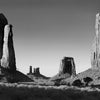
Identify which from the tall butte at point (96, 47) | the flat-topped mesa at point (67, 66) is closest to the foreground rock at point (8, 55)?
the tall butte at point (96, 47)

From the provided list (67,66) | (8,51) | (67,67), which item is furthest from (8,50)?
(67,67)

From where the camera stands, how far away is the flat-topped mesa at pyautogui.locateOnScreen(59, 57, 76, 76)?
93500 millimetres

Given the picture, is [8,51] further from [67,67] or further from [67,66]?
[67,67]

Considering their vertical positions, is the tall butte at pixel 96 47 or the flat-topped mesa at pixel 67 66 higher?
the tall butte at pixel 96 47

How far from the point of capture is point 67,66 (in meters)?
94.6

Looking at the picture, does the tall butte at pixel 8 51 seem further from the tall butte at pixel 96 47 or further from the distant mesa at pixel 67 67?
the distant mesa at pixel 67 67

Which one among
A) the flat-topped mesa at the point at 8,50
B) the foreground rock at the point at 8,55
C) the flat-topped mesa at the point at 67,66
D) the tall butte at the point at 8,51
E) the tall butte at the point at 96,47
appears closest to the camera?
the foreground rock at the point at 8,55

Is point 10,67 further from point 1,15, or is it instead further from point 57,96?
point 57,96

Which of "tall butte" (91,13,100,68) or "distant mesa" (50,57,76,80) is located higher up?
"tall butte" (91,13,100,68)

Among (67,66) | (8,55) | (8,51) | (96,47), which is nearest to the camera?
(8,51)

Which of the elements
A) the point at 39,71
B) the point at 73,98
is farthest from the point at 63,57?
the point at 73,98

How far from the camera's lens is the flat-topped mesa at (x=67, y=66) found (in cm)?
9350

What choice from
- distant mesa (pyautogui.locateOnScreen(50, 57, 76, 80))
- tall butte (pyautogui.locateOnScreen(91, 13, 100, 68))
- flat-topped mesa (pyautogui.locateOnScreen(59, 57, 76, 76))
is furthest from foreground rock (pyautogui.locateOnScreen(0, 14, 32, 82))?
flat-topped mesa (pyautogui.locateOnScreen(59, 57, 76, 76))

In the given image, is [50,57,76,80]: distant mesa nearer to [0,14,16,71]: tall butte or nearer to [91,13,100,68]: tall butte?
[91,13,100,68]: tall butte
